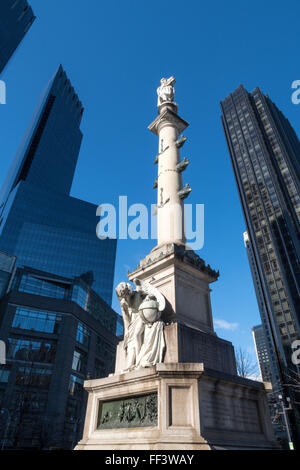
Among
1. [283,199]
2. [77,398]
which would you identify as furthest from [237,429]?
[283,199]

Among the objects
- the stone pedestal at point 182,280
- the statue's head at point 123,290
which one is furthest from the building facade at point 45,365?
the statue's head at point 123,290

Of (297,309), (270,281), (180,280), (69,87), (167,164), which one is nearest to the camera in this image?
(180,280)

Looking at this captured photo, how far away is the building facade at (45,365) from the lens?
4553 cm

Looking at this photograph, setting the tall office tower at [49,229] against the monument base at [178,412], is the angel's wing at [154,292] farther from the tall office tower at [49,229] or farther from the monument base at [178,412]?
the tall office tower at [49,229]

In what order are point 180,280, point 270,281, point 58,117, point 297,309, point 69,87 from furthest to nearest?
point 69,87 → point 58,117 → point 270,281 → point 297,309 → point 180,280

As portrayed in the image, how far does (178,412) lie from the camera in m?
5.93

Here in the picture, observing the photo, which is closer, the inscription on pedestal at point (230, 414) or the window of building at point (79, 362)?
the inscription on pedestal at point (230, 414)

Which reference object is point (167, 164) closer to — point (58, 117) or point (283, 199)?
point (283, 199)

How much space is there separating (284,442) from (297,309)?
152 feet

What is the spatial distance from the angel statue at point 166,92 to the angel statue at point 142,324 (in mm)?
11060

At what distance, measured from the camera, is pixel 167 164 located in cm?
1271

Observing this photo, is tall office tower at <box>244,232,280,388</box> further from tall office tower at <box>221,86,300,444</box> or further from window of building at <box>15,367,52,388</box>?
window of building at <box>15,367,52,388</box>

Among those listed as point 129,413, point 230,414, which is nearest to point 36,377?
point 129,413

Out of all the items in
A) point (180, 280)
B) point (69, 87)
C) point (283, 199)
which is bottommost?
point (180, 280)
